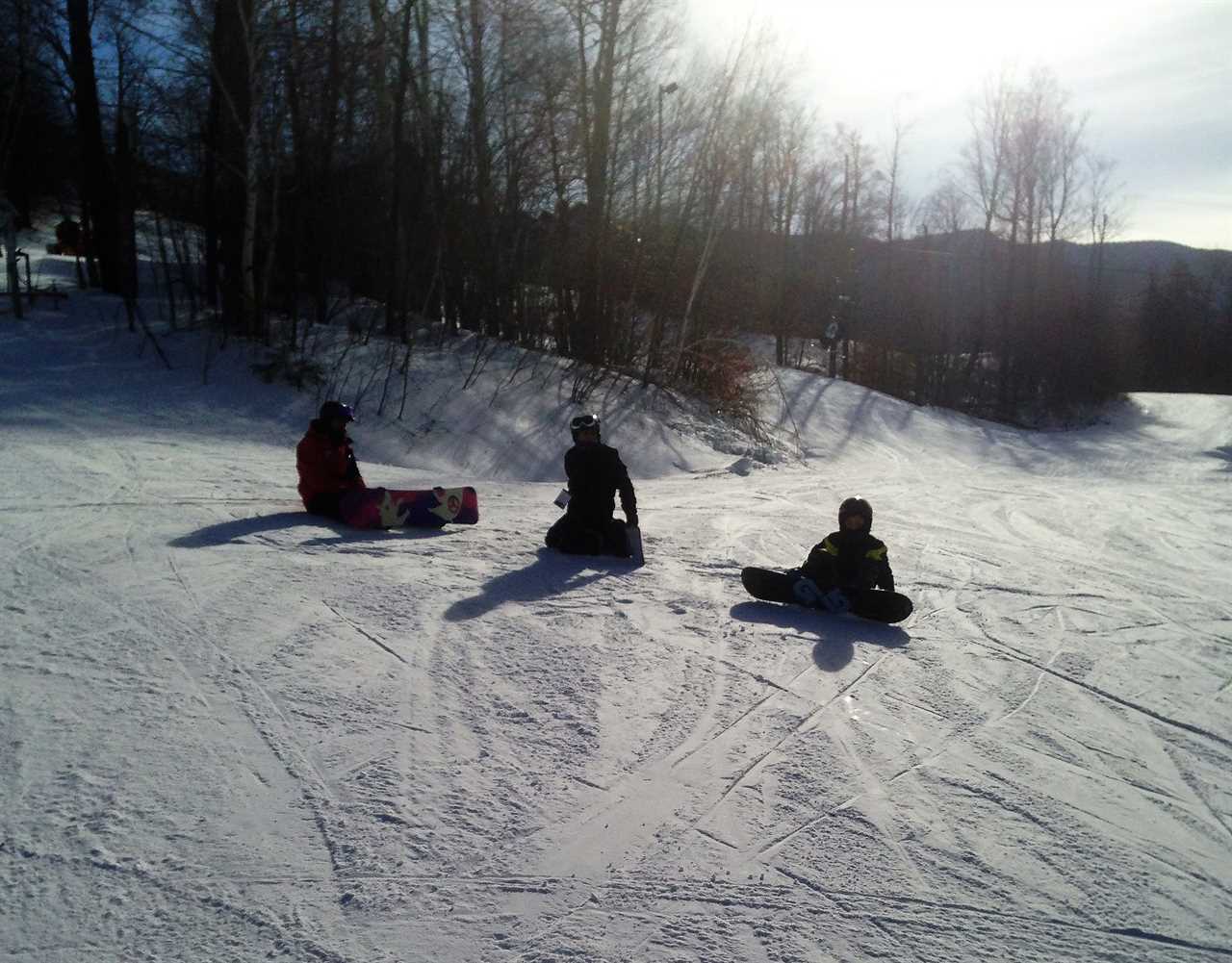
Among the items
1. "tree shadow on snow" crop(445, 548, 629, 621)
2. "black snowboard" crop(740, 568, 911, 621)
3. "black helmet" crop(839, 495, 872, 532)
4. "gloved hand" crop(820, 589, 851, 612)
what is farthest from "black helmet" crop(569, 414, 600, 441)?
"gloved hand" crop(820, 589, 851, 612)

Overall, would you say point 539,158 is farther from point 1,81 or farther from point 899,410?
point 1,81

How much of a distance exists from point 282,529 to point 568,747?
440cm

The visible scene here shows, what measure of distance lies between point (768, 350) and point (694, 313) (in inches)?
531

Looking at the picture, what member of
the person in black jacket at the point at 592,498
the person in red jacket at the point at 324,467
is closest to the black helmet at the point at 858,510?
the person in black jacket at the point at 592,498

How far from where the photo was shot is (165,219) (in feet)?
56.5

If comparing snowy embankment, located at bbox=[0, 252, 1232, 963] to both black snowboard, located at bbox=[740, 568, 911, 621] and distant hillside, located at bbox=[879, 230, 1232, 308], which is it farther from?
distant hillside, located at bbox=[879, 230, 1232, 308]

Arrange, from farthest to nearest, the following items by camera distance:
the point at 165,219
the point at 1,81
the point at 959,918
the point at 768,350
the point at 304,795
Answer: the point at 768,350 < the point at 1,81 < the point at 165,219 < the point at 304,795 < the point at 959,918

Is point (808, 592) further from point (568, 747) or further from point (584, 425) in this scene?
point (568, 747)

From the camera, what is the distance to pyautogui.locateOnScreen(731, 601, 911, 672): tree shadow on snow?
234 inches

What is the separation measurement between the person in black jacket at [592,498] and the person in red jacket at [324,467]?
1973 mm

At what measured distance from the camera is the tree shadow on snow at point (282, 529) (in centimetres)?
725

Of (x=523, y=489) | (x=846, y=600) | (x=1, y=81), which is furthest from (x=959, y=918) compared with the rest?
(x=1, y=81)

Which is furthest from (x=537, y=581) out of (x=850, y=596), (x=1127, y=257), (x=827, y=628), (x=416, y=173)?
(x=1127, y=257)

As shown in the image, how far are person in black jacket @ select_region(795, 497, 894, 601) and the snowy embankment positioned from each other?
0.35 meters
